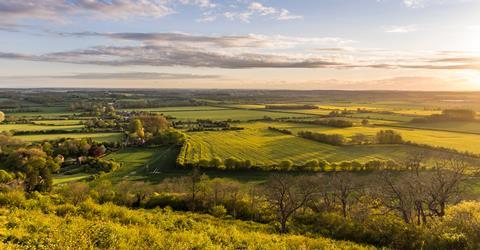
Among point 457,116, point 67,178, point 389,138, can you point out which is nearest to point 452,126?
point 457,116

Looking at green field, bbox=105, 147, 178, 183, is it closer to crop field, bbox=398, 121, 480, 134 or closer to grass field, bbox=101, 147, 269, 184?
grass field, bbox=101, 147, 269, 184

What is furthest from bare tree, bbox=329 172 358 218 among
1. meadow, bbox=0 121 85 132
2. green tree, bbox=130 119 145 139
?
meadow, bbox=0 121 85 132

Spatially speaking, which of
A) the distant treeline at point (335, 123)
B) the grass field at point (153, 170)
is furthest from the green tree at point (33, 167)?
the distant treeline at point (335, 123)

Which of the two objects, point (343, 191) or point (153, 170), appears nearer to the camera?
point (343, 191)

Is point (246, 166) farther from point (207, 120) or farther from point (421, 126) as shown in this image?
point (421, 126)

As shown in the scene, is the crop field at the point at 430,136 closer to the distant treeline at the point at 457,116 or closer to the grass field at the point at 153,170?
the distant treeline at the point at 457,116

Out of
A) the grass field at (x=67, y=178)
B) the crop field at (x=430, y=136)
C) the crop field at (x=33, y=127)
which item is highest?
the crop field at (x=430, y=136)

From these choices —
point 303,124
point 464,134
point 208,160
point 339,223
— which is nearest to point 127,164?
point 208,160

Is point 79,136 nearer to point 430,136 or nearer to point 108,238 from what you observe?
point 108,238
